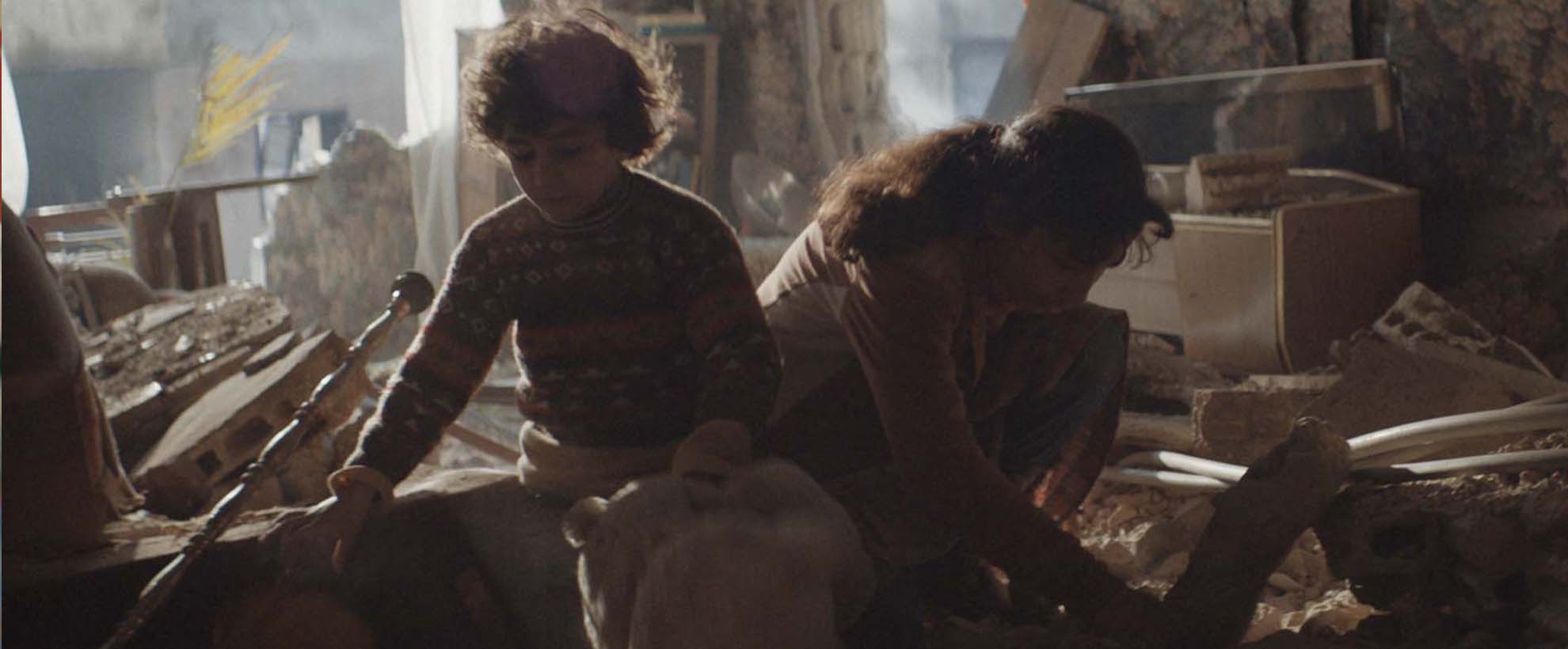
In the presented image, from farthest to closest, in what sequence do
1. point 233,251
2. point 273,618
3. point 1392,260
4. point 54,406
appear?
point 233,251, point 1392,260, point 54,406, point 273,618

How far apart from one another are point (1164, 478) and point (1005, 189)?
105 cm

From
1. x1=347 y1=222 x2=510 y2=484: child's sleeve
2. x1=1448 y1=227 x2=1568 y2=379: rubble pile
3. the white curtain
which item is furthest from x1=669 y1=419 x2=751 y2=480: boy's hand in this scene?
the white curtain

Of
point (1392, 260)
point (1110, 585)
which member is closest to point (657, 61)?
point (1110, 585)

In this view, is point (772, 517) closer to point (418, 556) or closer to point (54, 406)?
point (418, 556)

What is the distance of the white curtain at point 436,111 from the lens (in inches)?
261

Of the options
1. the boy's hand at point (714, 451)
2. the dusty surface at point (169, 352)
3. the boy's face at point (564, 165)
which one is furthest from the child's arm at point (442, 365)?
the dusty surface at point (169, 352)

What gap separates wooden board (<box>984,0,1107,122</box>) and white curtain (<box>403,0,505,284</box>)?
8.78 ft

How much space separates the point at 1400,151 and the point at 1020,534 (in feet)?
9.62

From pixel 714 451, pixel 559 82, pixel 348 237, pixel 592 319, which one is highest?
pixel 559 82

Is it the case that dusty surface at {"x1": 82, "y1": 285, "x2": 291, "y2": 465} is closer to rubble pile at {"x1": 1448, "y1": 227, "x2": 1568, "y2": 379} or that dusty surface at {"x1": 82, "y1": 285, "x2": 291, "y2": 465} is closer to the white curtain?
the white curtain

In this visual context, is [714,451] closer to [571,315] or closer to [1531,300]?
[571,315]

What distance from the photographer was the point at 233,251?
33.8 feet

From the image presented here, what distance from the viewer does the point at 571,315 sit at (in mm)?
1947

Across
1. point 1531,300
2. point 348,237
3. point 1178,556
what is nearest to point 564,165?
point 1178,556
